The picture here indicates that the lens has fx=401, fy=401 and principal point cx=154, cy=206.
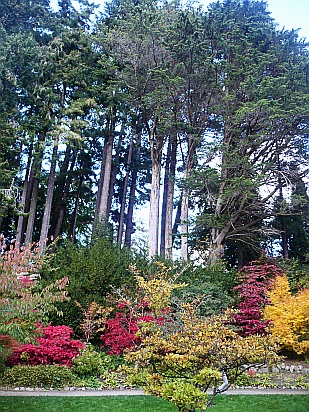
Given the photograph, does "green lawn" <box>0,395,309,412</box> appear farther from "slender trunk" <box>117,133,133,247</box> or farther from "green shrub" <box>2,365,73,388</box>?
"slender trunk" <box>117,133,133,247</box>

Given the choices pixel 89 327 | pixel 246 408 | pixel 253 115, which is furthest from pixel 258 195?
pixel 246 408

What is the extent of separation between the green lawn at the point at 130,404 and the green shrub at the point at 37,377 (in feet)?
1.66

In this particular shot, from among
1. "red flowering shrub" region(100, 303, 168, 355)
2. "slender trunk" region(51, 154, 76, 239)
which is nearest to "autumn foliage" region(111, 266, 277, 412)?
"red flowering shrub" region(100, 303, 168, 355)

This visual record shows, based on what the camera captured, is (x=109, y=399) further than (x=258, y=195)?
No

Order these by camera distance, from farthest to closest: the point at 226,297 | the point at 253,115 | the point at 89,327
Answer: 1. the point at 253,115
2. the point at 226,297
3. the point at 89,327

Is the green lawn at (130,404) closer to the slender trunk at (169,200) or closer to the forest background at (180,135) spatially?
the forest background at (180,135)

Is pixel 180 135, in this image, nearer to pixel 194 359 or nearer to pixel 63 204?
pixel 63 204

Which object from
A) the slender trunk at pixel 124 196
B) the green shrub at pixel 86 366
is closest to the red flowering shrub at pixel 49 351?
the green shrub at pixel 86 366

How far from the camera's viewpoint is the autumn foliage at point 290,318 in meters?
6.05

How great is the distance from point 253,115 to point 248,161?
1038mm

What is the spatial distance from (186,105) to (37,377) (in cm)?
732

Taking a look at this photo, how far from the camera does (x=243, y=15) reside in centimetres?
957

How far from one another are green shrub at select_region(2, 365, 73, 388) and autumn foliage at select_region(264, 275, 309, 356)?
3.06 m

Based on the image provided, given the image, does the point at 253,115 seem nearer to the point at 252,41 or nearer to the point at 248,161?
the point at 248,161
